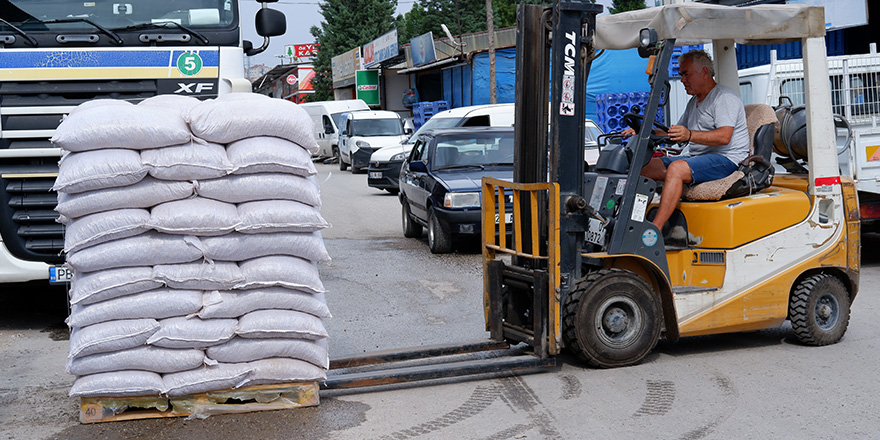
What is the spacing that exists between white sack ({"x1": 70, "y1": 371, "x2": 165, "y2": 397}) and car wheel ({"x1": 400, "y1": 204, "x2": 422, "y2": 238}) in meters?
9.37

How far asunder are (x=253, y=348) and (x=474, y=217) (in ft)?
22.9

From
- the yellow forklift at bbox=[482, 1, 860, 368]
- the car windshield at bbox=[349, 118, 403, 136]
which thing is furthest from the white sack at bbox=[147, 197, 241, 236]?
the car windshield at bbox=[349, 118, 403, 136]

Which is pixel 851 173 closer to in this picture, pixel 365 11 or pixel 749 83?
pixel 749 83

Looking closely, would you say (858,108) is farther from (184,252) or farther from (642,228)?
(184,252)

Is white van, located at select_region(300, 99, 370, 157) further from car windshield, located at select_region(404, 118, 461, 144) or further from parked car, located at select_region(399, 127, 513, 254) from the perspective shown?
parked car, located at select_region(399, 127, 513, 254)

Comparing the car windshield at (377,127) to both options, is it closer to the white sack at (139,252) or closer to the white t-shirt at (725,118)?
the white t-shirt at (725,118)

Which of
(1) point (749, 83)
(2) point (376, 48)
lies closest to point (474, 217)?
(1) point (749, 83)

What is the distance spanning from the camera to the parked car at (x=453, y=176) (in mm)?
12219

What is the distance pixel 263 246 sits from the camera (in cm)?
557

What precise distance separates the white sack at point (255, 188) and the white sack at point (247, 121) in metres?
0.25

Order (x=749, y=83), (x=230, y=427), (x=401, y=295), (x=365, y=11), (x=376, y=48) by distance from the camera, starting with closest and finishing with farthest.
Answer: (x=230, y=427) → (x=401, y=295) → (x=749, y=83) → (x=376, y=48) → (x=365, y=11)

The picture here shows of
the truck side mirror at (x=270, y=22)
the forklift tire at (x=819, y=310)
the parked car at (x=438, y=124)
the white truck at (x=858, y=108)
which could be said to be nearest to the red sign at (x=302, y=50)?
the parked car at (x=438, y=124)

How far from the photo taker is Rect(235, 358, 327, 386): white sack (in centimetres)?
547

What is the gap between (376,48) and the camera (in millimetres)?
52594
